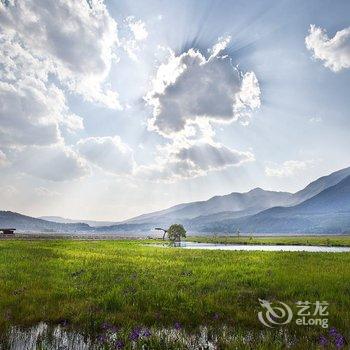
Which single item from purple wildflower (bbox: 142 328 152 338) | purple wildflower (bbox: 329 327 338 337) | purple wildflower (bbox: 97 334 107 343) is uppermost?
purple wildflower (bbox: 329 327 338 337)

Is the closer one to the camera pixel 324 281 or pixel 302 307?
pixel 302 307

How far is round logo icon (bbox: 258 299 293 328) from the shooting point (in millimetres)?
11320

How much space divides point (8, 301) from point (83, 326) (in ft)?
14.0

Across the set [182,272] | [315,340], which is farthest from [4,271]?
[315,340]

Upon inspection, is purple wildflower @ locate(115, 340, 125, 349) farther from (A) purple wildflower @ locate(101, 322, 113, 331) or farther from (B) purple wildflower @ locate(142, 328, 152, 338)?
(A) purple wildflower @ locate(101, 322, 113, 331)

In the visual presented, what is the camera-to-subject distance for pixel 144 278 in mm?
20188

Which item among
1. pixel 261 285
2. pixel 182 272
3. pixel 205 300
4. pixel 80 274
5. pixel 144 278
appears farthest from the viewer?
pixel 182 272

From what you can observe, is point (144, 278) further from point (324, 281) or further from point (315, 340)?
point (315, 340)

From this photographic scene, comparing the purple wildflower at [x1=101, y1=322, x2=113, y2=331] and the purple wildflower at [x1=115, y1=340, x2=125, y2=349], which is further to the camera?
the purple wildflower at [x1=101, y1=322, x2=113, y2=331]

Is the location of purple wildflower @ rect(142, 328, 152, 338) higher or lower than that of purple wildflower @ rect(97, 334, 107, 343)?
higher

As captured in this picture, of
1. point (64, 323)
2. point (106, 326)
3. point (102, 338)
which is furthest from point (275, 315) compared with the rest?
point (64, 323)

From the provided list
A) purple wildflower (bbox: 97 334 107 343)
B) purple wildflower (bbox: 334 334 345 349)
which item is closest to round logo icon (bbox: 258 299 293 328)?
purple wildflower (bbox: 334 334 345 349)

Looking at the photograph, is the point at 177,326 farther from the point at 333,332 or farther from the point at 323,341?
the point at 333,332

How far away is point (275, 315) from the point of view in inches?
478
